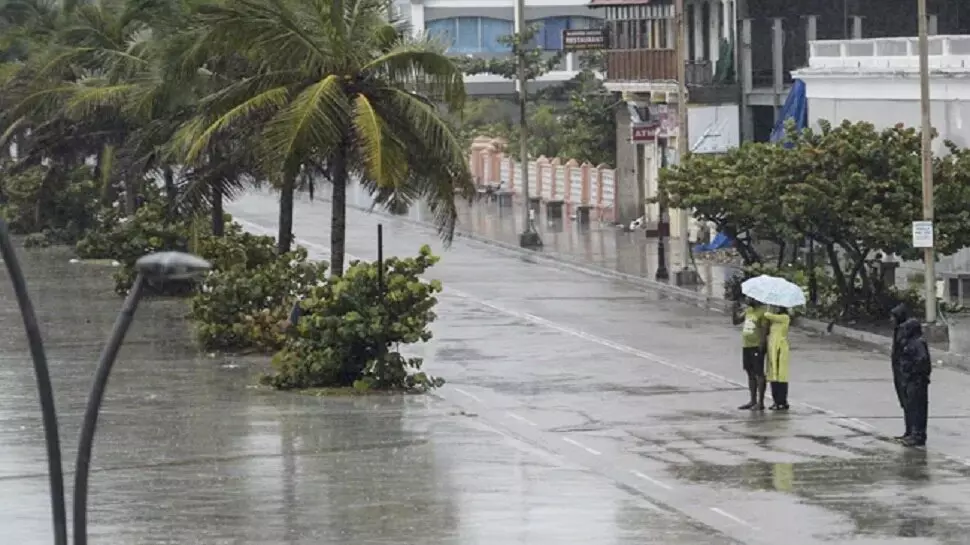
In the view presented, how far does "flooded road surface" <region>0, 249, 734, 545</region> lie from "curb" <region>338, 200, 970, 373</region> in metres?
7.94

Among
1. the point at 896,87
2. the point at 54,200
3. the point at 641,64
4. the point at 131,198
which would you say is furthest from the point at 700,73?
the point at 54,200

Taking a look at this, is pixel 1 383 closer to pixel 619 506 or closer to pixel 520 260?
pixel 619 506

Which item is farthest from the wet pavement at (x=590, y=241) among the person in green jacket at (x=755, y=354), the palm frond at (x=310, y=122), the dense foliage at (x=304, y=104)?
the person in green jacket at (x=755, y=354)

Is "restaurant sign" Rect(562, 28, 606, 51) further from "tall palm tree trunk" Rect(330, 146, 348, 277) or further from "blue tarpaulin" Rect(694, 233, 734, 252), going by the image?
"tall palm tree trunk" Rect(330, 146, 348, 277)

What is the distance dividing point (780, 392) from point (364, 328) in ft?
19.1

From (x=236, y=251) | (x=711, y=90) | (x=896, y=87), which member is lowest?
(x=236, y=251)

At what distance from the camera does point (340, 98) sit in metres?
28.4

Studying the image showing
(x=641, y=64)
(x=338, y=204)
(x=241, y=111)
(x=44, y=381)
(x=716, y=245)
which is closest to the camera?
(x=44, y=381)

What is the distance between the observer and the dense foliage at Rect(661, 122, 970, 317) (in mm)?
33344

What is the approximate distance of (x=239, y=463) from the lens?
71.5 feet

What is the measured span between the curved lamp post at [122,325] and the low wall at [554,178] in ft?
166

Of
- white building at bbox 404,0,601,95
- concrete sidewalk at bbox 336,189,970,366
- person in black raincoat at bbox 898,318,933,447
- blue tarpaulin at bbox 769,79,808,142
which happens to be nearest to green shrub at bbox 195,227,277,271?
concrete sidewalk at bbox 336,189,970,366

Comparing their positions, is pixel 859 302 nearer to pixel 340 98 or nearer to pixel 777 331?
pixel 777 331

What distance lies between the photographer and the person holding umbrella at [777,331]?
82.0 ft
